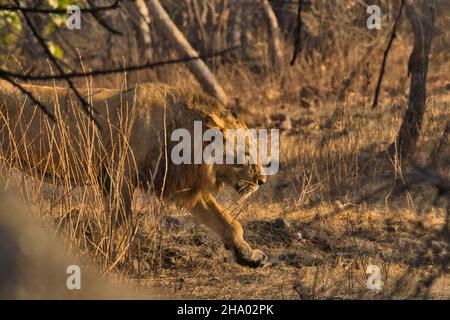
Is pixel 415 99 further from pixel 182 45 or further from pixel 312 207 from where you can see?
pixel 182 45

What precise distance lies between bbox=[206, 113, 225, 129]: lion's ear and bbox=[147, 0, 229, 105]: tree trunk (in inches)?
158

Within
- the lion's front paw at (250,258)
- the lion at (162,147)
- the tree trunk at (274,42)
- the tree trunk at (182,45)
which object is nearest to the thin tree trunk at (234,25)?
the tree trunk at (274,42)

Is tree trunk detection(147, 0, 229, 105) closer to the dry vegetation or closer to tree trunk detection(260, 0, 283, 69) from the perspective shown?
the dry vegetation

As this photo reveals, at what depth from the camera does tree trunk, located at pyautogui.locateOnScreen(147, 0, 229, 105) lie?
10.2m

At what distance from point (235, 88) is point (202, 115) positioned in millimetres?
6238

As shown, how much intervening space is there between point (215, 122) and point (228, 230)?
73 cm

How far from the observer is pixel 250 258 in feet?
19.8

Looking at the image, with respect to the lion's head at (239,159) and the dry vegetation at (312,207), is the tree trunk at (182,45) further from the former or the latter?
the lion's head at (239,159)

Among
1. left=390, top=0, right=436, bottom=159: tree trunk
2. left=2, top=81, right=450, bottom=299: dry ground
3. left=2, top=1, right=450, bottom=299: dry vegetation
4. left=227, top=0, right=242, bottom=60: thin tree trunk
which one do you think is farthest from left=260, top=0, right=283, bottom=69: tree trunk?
left=390, top=0, right=436, bottom=159: tree trunk

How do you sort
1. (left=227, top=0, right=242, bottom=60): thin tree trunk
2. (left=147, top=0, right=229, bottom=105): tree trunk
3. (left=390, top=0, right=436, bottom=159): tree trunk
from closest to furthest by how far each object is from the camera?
(left=390, top=0, right=436, bottom=159): tree trunk < (left=147, top=0, right=229, bottom=105): tree trunk < (left=227, top=0, right=242, bottom=60): thin tree trunk

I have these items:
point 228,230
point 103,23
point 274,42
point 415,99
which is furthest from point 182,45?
point 103,23

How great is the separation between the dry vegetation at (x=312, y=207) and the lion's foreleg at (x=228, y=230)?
0.29 feet

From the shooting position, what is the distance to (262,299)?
523cm

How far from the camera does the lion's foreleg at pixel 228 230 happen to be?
6.04 meters
